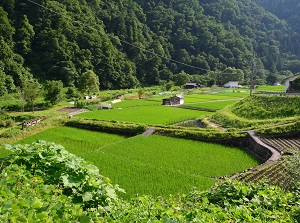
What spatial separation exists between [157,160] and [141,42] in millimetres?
73592

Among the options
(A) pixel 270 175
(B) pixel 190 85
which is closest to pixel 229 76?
(B) pixel 190 85

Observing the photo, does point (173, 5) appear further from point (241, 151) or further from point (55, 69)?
point (241, 151)

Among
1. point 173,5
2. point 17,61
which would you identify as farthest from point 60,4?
→ point 173,5

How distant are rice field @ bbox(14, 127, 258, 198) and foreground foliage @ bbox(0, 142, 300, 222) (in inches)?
199

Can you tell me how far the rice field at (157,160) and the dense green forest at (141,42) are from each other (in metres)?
22.2

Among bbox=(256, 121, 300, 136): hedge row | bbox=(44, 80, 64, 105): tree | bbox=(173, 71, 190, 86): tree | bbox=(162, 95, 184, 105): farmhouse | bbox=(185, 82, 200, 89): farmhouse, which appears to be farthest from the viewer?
bbox=(173, 71, 190, 86): tree

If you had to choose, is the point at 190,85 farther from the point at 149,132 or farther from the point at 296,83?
the point at 149,132

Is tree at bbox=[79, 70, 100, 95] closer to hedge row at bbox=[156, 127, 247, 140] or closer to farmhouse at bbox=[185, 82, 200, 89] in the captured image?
hedge row at bbox=[156, 127, 247, 140]

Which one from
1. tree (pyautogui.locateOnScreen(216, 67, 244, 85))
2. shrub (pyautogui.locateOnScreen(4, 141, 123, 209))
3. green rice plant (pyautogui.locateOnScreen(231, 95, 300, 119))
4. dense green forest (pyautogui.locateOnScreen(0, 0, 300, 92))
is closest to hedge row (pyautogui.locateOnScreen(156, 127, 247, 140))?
green rice plant (pyautogui.locateOnScreen(231, 95, 300, 119))

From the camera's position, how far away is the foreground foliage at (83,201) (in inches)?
107

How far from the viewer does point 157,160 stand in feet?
44.1

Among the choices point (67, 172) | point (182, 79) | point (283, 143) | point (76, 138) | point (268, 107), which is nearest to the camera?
point (67, 172)

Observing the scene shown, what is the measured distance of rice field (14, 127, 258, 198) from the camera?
403 inches

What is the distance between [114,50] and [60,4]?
17.1m
